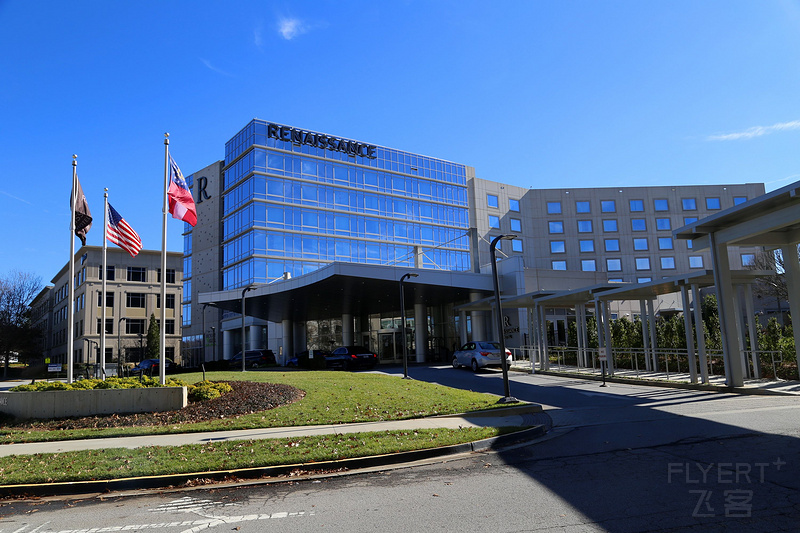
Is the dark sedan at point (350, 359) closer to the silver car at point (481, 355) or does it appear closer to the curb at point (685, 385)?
the silver car at point (481, 355)

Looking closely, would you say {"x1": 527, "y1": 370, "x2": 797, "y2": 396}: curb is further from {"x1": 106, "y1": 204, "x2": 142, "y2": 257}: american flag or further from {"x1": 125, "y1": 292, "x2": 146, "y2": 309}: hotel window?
{"x1": 125, "y1": 292, "x2": 146, "y2": 309}: hotel window

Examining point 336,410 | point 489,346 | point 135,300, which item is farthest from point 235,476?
point 135,300

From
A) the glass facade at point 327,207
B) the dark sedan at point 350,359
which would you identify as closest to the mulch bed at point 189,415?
the dark sedan at point 350,359

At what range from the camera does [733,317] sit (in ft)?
55.6

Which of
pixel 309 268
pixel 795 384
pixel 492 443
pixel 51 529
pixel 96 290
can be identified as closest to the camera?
pixel 51 529

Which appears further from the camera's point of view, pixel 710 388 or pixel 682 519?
pixel 710 388

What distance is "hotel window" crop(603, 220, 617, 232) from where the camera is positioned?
213ft

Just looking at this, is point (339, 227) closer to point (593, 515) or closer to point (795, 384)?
point (795, 384)

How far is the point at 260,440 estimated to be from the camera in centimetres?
1053

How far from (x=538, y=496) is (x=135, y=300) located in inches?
2997

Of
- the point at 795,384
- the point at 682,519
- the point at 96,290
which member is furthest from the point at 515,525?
the point at 96,290

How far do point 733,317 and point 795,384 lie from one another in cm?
266

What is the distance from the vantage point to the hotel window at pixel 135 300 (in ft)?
238

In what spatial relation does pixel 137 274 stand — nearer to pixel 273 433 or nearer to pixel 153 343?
pixel 153 343
